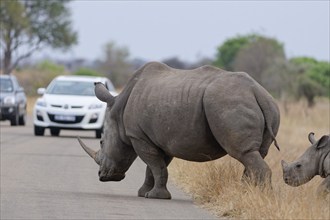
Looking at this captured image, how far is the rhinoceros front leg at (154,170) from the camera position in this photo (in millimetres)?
15531

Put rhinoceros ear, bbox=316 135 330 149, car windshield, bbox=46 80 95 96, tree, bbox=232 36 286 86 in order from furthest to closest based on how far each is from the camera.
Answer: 1. tree, bbox=232 36 286 86
2. car windshield, bbox=46 80 95 96
3. rhinoceros ear, bbox=316 135 330 149

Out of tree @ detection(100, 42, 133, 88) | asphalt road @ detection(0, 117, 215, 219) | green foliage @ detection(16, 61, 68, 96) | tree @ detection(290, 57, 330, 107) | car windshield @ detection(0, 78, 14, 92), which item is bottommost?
tree @ detection(100, 42, 133, 88)

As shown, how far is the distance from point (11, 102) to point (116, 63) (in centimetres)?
7620

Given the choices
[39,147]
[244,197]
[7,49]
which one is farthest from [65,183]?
[7,49]

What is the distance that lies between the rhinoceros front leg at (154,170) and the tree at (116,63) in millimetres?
87820

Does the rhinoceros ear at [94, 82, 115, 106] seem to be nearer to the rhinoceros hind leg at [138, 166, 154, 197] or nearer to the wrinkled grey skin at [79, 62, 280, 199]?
the wrinkled grey skin at [79, 62, 280, 199]

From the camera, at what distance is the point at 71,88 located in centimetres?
3180

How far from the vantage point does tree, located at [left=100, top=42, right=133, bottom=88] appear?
107 m

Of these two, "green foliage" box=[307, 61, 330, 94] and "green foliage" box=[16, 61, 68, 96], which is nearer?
"green foliage" box=[307, 61, 330, 94]

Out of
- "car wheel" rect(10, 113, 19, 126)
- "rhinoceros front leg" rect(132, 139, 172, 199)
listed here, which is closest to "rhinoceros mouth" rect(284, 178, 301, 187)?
"rhinoceros front leg" rect(132, 139, 172, 199)

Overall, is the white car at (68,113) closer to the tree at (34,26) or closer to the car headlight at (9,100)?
the car headlight at (9,100)

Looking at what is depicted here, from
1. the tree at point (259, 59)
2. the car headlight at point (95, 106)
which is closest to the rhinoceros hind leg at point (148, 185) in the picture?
the car headlight at point (95, 106)

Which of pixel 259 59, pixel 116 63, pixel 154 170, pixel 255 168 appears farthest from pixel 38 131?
pixel 116 63

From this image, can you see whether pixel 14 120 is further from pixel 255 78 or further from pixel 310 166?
pixel 255 78
